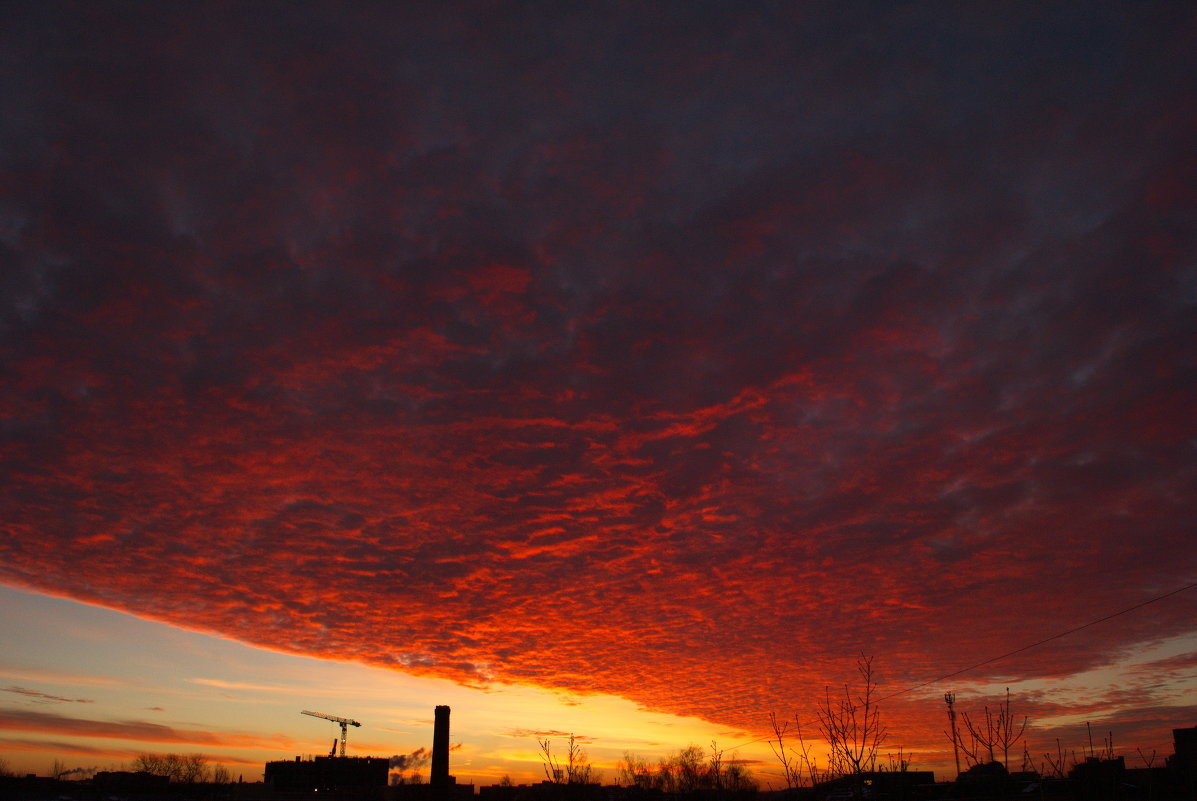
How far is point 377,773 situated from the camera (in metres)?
173

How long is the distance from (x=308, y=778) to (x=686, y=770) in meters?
88.3

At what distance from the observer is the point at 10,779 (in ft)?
443

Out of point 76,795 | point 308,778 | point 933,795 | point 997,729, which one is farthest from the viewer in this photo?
point 308,778

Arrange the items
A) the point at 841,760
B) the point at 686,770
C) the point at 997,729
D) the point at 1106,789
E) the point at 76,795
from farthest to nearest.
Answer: the point at 686,770 < the point at 76,795 < the point at 1106,789 < the point at 997,729 < the point at 841,760

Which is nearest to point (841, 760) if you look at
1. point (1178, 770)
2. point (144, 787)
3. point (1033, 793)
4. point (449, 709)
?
point (1033, 793)

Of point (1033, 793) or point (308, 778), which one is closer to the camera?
point (1033, 793)

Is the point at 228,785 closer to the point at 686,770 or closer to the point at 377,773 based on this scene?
the point at 377,773

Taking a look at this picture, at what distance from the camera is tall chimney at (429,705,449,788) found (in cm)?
11040

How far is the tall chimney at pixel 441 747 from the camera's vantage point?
362ft

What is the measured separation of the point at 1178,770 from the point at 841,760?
46.4m

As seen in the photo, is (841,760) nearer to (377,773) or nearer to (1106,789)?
(1106,789)

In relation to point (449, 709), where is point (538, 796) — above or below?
below

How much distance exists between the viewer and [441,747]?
4441 inches

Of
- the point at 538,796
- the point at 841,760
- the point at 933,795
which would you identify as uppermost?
the point at 841,760
